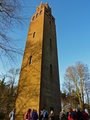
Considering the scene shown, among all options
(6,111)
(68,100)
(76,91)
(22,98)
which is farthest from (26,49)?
(68,100)

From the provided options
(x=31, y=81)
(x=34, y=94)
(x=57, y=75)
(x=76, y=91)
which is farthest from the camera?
(x=76, y=91)

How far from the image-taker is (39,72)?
20.1 meters

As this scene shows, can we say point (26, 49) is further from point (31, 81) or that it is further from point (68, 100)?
point (68, 100)

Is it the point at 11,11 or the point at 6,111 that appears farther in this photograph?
the point at 6,111

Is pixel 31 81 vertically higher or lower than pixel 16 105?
higher

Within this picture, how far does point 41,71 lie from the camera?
2009 centimetres

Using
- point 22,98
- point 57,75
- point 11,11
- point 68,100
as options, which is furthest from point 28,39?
point 68,100

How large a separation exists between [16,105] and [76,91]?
1510 cm

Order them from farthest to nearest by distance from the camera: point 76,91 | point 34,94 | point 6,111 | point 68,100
A: point 68,100
point 76,91
point 6,111
point 34,94

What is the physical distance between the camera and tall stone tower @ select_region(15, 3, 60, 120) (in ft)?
63.1

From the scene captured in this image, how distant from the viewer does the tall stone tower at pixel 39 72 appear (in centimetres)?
1923

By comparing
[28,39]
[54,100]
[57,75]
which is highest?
[28,39]

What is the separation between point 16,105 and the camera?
20.2m

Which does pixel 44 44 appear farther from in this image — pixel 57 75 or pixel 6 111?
pixel 6 111
